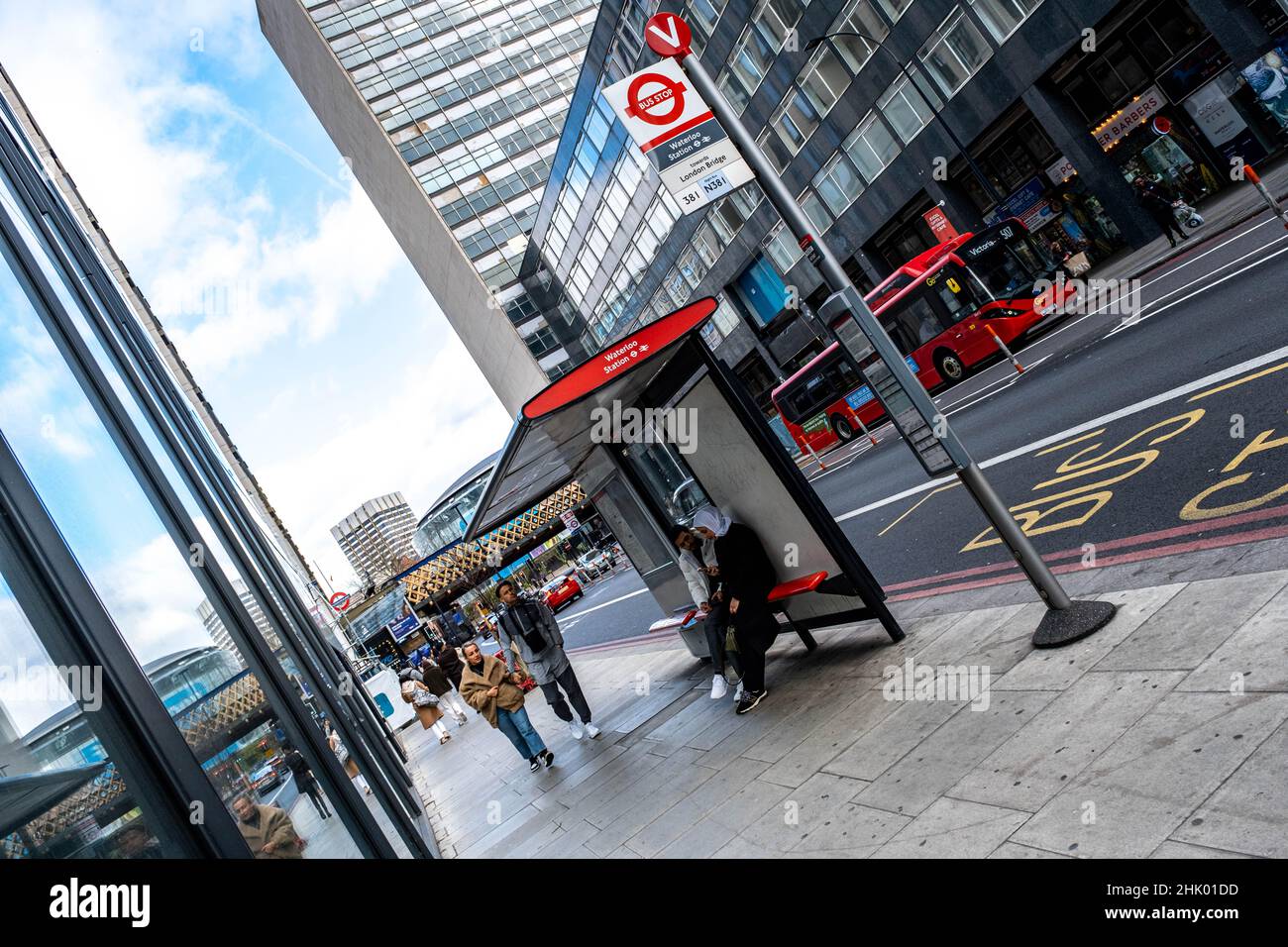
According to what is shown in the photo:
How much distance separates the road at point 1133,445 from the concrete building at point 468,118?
52032 mm

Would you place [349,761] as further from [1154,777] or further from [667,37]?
[667,37]

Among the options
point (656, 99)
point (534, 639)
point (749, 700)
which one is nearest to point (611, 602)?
point (534, 639)

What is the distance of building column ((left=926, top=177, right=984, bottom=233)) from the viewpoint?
28578 mm

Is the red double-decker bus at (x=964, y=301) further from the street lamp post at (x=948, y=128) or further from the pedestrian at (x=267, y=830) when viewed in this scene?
the pedestrian at (x=267, y=830)

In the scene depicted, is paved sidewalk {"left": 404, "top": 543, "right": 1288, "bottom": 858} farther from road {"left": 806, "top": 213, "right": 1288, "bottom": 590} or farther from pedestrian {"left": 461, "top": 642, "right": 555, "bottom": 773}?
pedestrian {"left": 461, "top": 642, "right": 555, "bottom": 773}

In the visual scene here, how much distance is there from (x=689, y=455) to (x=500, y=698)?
135 inches

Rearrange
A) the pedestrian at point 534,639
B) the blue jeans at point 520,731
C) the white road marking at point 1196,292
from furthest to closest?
the white road marking at point 1196,292 < the blue jeans at point 520,731 < the pedestrian at point 534,639

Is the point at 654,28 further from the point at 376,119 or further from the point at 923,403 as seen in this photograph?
the point at 376,119

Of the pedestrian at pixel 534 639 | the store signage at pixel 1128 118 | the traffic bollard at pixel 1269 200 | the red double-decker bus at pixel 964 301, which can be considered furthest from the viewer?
the store signage at pixel 1128 118

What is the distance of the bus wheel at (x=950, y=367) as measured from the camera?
22.4m

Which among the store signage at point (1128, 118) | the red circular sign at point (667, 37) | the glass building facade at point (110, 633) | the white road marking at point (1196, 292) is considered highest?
the red circular sign at point (667, 37)

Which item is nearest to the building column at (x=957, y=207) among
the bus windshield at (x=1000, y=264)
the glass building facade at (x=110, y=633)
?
the bus windshield at (x=1000, y=264)

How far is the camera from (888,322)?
78.5 feet

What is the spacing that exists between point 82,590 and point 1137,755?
419 cm
